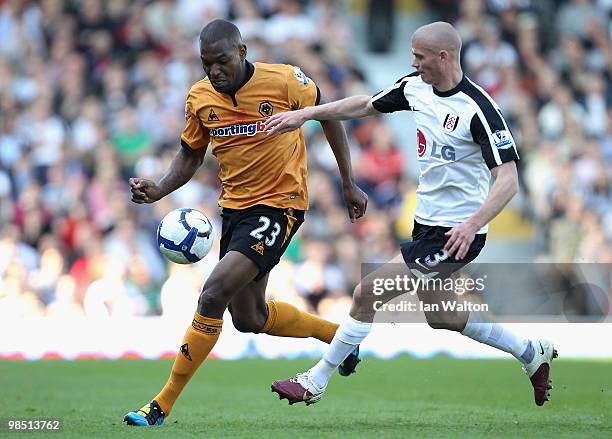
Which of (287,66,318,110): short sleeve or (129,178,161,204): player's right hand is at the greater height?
(287,66,318,110): short sleeve

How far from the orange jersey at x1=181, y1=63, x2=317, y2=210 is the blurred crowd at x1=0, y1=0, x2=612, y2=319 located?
22.0ft

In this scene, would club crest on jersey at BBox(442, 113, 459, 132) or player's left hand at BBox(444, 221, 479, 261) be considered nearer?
player's left hand at BBox(444, 221, 479, 261)

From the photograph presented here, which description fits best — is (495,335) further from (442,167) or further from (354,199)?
(354,199)

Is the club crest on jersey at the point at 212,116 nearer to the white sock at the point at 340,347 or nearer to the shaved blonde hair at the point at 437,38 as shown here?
the shaved blonde hair at the point at 437,38

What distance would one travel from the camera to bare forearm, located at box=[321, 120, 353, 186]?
885 centimetres

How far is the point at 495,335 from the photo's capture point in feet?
27.2

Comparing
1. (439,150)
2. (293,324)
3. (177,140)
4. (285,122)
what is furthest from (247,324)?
(177,140)

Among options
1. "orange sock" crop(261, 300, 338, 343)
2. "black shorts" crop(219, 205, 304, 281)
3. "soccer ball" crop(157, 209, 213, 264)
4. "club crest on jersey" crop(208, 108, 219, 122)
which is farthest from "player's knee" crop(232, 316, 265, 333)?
"club crest on jersey" crop(208, 108, 219, 122)

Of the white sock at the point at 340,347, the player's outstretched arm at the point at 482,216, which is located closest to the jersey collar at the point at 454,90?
the player's outstretched arm at the point at 482,216

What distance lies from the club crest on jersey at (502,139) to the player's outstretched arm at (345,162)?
1454 mm

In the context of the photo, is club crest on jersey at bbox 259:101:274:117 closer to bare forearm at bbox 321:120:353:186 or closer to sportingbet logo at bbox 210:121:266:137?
sportingbet logo at bbox 210:121:266:137

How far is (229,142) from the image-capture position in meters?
8.59

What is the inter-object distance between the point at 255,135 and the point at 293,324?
1445 millimetres

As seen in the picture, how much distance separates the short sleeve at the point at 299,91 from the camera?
8.62 meters
